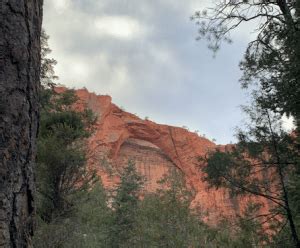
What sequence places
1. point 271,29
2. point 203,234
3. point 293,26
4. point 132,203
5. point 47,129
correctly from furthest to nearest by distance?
point 132,203 → point 203,234 → point 47,129 → point 271,29 → point 293,26

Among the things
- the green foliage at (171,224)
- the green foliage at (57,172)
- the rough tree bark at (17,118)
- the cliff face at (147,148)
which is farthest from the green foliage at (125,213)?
the rough tree bark at (17,118)

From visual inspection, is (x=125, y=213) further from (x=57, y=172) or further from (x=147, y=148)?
(x=147, y=148)

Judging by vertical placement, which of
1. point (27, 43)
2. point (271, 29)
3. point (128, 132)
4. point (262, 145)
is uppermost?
point (128, 132)

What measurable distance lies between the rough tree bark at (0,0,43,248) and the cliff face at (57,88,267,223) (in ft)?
155

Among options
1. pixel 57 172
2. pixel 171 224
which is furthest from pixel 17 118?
pixel 171 224

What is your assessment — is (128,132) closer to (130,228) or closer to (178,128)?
(178,128)

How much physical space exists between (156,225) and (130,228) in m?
9.22

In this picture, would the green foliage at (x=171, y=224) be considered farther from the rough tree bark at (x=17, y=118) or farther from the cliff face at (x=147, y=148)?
the cliff face at (x=147, y=148)

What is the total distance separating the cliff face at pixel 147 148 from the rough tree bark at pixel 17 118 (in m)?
47.3

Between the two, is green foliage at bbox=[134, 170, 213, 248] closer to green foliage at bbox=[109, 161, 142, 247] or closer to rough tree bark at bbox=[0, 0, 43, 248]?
green foliage at bbox=[109, 161, 142, 247]

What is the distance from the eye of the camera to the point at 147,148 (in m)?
57.4

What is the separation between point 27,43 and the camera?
1.46 m

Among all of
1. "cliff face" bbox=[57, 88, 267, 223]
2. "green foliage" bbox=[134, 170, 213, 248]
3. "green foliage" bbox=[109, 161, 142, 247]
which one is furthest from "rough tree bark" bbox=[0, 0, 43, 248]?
"cliff face" bbox=[57, 88, 267, 223]

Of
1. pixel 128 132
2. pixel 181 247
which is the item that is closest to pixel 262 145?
pixel 181 247
